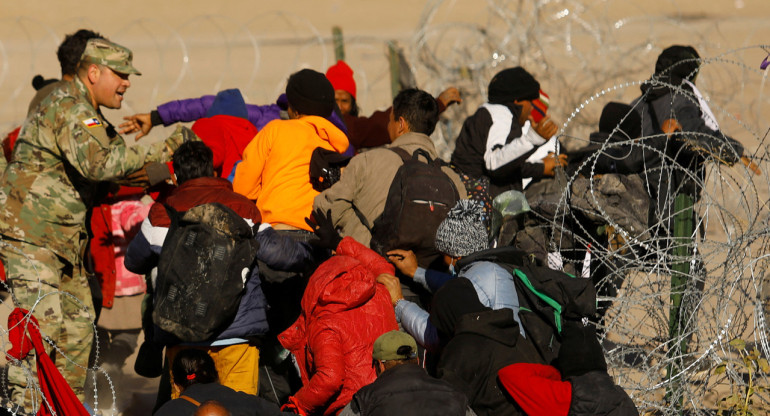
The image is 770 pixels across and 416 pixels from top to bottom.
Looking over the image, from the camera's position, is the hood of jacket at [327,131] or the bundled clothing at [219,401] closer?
the bundled clothing at [219,401]

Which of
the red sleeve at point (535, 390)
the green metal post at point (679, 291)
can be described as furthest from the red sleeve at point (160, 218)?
the green metal post at point (679, 291)

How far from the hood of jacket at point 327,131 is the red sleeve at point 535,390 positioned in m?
2.07

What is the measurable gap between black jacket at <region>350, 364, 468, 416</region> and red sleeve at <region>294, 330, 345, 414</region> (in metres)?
0.62

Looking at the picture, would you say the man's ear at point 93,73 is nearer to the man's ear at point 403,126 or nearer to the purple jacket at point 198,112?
the purple jacket at point 198,112

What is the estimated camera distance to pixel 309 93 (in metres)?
4.90

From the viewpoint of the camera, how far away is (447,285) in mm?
3416

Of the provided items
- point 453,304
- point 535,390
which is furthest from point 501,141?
point 535,390

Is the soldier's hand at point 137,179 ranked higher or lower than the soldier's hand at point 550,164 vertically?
higher

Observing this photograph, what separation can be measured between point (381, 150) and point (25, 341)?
186cm

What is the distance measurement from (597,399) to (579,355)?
181 mm

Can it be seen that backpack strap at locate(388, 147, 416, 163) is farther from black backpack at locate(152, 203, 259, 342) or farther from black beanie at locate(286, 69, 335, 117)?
black backpack at locate(152, 203, 259, 342)

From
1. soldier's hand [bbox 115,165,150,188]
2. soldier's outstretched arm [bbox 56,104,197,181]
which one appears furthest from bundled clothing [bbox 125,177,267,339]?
soldier's hand [bbox 115,165,150,188]

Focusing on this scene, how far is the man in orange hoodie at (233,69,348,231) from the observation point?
15.6 ft

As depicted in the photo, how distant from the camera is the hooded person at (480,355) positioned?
A: 3244mm
